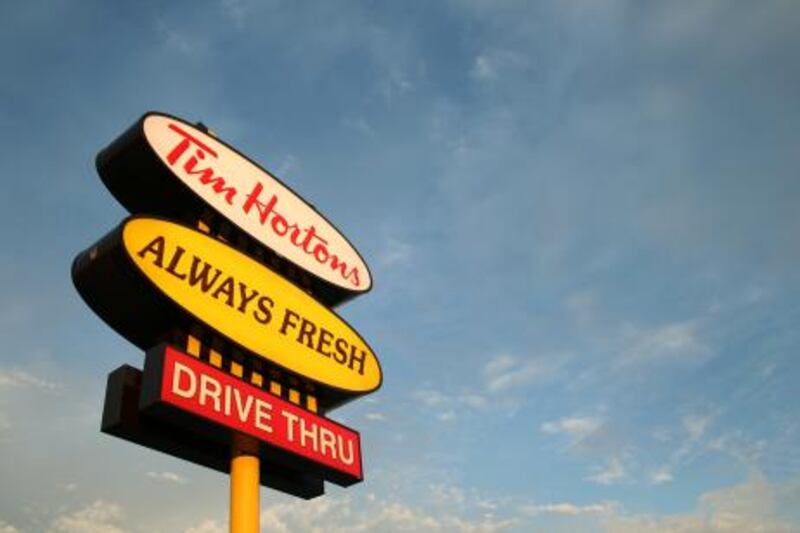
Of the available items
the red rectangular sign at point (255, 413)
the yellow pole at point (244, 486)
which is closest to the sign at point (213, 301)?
the red rectangular sign at point (255, 413)

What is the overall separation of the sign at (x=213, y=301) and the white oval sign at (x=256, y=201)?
0.77 m

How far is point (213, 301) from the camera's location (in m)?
9.09

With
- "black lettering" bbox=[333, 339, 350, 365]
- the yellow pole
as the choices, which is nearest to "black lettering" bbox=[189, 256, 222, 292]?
the yellow pole

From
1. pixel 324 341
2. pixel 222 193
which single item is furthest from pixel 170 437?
pixel 222 193

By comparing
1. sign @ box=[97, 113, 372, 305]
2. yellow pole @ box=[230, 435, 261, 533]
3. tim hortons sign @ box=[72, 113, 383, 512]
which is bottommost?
yellow pole @ box=[230, 435, 261, 533]

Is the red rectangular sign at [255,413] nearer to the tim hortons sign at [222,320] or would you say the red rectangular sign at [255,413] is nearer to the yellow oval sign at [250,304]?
the tim hortons sign at [222,320]

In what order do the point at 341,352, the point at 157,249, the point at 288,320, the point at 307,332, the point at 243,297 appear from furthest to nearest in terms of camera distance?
the point at 341,352
the point at 307,332
the point at 288,320
the point at 243,297
the point at 157,249

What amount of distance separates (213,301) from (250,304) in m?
0.71

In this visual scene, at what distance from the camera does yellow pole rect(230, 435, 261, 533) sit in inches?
332

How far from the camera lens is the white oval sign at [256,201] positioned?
9.59 metres

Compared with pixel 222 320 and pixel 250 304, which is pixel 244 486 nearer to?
pixel 222 320

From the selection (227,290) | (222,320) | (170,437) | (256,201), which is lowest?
(170,437)

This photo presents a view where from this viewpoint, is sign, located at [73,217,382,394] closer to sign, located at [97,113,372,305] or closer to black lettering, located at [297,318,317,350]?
black lettering, located at [297,318,317,350]

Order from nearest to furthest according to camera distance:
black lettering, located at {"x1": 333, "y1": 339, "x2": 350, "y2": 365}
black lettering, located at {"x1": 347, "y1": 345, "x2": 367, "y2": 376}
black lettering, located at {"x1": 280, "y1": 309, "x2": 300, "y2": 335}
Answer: black lettering, located at {"x1": 280, "y1": 309, "x2": 300, "y2": 335} < black lettering, located at {"x1": 333, "y1": 339, "x2": 350, "y2": 365} < black lettering, located at {"x1": 347, "y1": 345, "x2": 367, "y2": 376}
